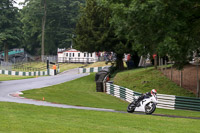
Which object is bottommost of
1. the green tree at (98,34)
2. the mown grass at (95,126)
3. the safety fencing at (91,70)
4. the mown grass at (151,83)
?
the safety fencing at (91,70)

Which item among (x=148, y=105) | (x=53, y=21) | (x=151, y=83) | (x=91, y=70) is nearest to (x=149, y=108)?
(x=148, y=105)

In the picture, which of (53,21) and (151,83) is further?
(53,21)

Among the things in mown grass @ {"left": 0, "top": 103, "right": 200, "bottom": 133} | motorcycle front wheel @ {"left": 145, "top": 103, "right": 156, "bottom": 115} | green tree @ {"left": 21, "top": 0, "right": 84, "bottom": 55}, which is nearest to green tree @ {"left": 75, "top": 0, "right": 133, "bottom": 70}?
motorcycle front wheel @ {"left": 145, "top": 103, "right": 156, "bottom": 115}

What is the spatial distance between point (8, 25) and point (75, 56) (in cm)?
1939

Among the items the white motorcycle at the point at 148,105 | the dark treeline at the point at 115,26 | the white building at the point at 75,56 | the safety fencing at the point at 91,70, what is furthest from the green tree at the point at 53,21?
the white motorcycle at the point at 148,105

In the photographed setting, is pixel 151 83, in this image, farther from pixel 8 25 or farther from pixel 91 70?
pixel 8 25

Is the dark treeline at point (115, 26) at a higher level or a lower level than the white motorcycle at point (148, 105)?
higher

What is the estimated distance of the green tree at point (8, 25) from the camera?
290ft

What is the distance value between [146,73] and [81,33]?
1392 centimetres

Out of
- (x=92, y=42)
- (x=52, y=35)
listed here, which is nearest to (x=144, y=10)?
(x=92, y=42)

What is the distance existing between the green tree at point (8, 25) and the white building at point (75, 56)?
11830 mm

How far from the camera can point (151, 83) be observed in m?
32.0

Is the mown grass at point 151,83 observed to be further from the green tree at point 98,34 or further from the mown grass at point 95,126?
the mown grass at point 95,126

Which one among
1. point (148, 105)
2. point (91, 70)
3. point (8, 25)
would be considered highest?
point (8, 25)
